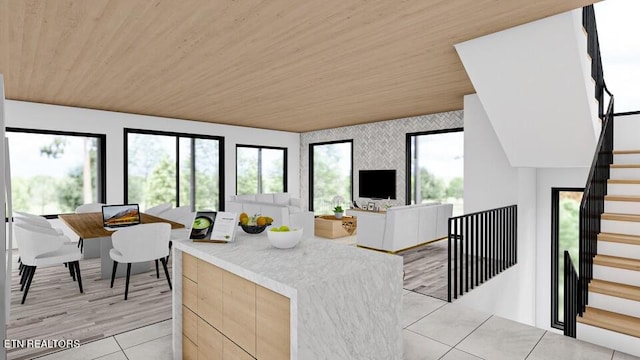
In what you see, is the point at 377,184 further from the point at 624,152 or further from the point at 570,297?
the point at 570,297

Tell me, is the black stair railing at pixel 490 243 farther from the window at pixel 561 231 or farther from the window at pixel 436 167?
the window at pixel 436 167

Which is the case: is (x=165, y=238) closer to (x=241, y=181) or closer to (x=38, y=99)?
(x=38, y=99)

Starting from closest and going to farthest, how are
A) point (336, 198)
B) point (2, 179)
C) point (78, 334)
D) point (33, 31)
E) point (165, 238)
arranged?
point (2, 179) < point (78, 334) < point (33, 31) < point (165, 238) < point (336, 198)

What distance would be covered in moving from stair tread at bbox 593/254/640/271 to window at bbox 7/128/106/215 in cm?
818

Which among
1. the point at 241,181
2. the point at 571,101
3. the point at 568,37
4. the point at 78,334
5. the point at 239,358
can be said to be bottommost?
the point at 78,334

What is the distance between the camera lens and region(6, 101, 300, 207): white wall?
6.36 meters

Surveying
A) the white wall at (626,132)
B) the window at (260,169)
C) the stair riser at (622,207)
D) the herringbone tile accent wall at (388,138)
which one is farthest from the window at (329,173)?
the stair riser at (622,207)

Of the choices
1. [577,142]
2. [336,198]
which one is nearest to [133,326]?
[577,142]

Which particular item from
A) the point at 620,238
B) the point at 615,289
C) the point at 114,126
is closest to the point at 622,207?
the point at 620,238

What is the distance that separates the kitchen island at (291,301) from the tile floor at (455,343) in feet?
2.39

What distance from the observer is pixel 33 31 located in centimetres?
326

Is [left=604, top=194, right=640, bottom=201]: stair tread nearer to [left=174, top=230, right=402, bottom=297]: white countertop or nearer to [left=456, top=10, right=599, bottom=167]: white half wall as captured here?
[left=456, top=10, right=599, bottom=167]: white half wall

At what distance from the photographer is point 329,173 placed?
406 inches

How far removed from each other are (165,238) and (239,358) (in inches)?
97.2
